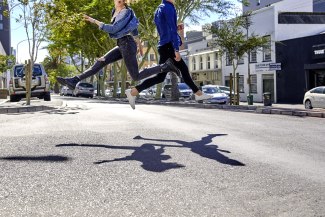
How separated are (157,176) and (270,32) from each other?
38577 millimetres

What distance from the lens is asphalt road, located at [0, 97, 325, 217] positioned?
351 cm

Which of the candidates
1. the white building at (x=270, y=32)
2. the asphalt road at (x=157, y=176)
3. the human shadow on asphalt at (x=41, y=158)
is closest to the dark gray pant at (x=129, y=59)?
the asphalt road at (x=157, y=176)

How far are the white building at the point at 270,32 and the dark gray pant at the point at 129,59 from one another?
104 ft

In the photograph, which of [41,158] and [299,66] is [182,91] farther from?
[41,158]

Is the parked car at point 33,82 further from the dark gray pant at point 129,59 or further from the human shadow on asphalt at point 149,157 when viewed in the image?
the human shadow on asphalt at point 149,157

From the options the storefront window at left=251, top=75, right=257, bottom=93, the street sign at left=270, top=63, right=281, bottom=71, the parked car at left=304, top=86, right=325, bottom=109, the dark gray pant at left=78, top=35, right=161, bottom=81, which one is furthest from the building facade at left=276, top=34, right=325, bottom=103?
the dark gray pant at left=78, top=35, right=161, bottom=81

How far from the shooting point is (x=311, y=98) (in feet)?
85.5

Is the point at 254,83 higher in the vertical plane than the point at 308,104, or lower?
higher

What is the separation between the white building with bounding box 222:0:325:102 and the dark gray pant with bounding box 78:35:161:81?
31.7 m

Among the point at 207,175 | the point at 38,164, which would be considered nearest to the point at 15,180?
the point at 38,164

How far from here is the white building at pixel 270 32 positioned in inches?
1575

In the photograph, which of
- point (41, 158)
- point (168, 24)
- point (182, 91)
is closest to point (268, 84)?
point (182, 91)

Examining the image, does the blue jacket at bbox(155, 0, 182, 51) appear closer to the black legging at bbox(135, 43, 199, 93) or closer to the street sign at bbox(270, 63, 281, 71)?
the black legging at bbox(135, 43, 199, 93)

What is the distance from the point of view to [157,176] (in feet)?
14.5
